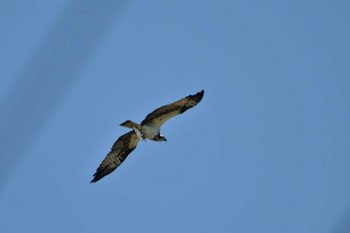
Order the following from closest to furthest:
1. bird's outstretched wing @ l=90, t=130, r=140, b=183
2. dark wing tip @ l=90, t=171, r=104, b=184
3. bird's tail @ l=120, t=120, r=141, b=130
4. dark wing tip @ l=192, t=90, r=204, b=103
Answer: bird's tail @ l=120, t=120, r=141, b=130 < dark wing tip @ l=192, t=90, r=204, b=103 < bird's outstretched wing @ l=90, t=130, r=140, b=183 < dark wing tip @ l=90, t=171, r=104, b=184

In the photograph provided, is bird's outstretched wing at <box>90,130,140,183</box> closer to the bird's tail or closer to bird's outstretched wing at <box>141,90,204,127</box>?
the bird's tail

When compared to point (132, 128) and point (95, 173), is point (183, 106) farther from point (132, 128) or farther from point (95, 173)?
point (95, 173)

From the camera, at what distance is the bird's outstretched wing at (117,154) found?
655 inches

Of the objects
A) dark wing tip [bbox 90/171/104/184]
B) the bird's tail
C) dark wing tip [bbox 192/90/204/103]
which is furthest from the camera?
dark wing tip [bbox 90/171/104/184]

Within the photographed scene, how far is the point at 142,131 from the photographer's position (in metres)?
15.9

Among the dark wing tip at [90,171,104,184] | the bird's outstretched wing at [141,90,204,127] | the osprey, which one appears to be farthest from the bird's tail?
the dark wing tip at [90,171,104,184]

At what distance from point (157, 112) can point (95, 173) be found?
2.50 metres

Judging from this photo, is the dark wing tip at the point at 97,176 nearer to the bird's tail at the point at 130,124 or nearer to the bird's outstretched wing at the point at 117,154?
the bird's outstretched wing at the point at 117,154

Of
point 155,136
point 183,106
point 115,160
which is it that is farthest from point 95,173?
point 183,106

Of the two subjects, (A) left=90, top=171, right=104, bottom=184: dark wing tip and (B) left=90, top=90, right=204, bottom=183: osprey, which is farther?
(A) left=90, top=171, right=104, bottom=184: dark wing tip

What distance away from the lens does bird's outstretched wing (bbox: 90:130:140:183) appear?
1662cm

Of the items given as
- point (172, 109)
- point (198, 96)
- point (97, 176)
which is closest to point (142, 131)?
point (172, 109)

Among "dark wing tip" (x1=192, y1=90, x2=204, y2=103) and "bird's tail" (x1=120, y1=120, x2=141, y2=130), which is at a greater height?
"bird's tail" (x1=120, y1=120, x2=141, y2=130)

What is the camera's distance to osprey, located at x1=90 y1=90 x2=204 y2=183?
15562 millimetres
